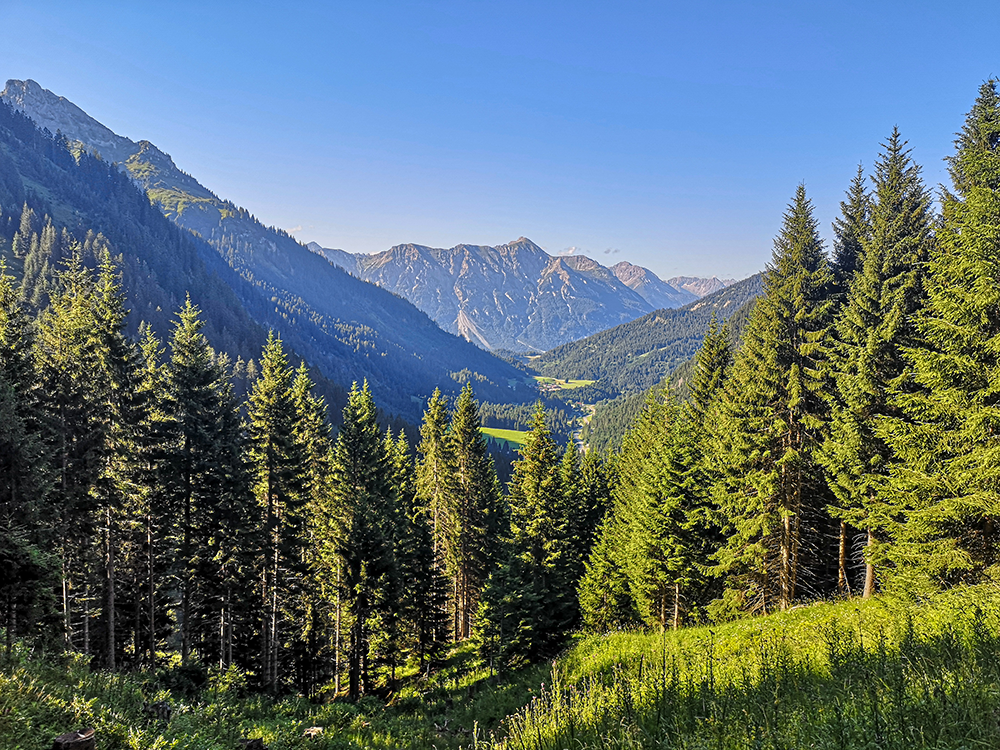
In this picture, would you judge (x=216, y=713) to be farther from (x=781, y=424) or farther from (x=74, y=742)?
(x=781, y=424)

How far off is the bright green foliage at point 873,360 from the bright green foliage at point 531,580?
1421 cm

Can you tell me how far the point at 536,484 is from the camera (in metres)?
28.2

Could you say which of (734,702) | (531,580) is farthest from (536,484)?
(734,702)

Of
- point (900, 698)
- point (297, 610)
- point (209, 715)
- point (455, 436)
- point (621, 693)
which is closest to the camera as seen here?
point (900, 698)

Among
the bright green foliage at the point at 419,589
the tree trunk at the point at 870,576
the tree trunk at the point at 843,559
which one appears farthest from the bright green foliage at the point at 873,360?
the bright green foliage at the point at 419,589

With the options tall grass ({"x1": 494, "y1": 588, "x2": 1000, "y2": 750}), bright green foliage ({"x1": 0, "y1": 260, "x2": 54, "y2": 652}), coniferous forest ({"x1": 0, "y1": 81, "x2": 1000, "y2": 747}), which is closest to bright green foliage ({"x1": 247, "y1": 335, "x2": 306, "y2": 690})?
coniferous forest ({"x1": 0, "y1": 81, "x2": 1000, "y2": 747})

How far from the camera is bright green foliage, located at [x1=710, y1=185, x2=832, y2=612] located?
63.6 feet

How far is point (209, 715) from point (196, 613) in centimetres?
1332

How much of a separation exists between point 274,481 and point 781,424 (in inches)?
908

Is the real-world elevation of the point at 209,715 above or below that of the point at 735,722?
below

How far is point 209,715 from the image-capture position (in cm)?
1328

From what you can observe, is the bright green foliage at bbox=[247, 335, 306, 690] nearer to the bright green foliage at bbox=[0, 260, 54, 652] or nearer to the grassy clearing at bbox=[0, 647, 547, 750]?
the grassy clearing at bbox=[0, 647, 547, 750]

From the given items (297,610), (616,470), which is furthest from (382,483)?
(616,470)

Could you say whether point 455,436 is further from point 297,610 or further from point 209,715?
point 209,715
